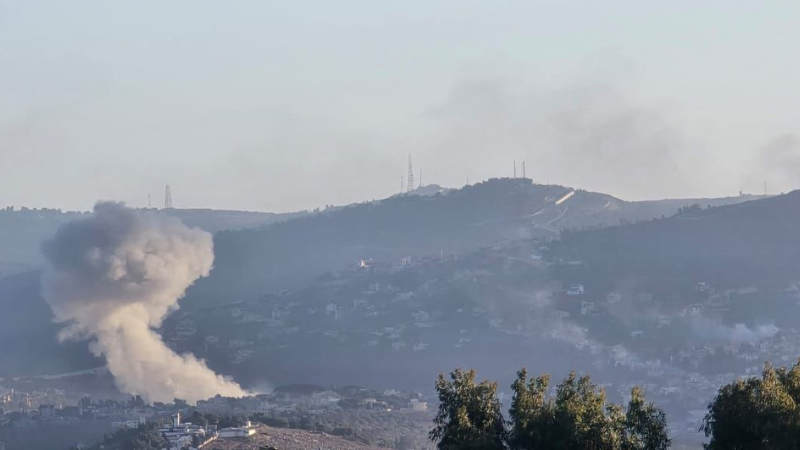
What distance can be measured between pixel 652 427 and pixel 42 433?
401ft

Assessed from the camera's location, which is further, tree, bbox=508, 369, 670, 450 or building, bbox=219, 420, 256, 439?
building, bbox=219, 420, 256, 439

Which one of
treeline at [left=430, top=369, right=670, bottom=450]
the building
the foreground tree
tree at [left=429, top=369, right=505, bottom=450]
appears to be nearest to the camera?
the foreground tree

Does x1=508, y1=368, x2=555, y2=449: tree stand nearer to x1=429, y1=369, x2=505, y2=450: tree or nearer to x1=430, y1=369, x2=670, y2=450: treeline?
x1=430, y1=369, x2=670, y2=450: treeline

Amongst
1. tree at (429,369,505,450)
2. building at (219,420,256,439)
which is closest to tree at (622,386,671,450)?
tree at (429,369,505,450)

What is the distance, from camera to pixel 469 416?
63.3m

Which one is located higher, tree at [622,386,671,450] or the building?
tree at [622,386,671,450]

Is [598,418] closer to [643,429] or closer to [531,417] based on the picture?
[643,429]

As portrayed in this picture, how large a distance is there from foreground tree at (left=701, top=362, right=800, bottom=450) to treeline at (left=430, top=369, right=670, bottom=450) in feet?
8.23

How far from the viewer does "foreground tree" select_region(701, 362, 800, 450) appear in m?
53.7

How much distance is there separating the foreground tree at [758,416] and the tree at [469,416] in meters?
7.70

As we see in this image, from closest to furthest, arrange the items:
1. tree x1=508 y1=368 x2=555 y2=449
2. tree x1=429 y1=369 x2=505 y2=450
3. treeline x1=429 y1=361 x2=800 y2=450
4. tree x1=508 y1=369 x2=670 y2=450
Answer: treeline x1=429 y1=361 x2=800 y2=450 → tree x1=508 y1=369 x2=670 y2=450 → tree x1=508 y1=368 x2=555 y2=449 → tree x1=429 y1=369 x2=505 y2=450

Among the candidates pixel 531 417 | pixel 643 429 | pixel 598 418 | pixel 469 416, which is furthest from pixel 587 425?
pixel 469 416

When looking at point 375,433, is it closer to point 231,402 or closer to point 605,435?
point 231,402

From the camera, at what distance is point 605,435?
58250 mm
